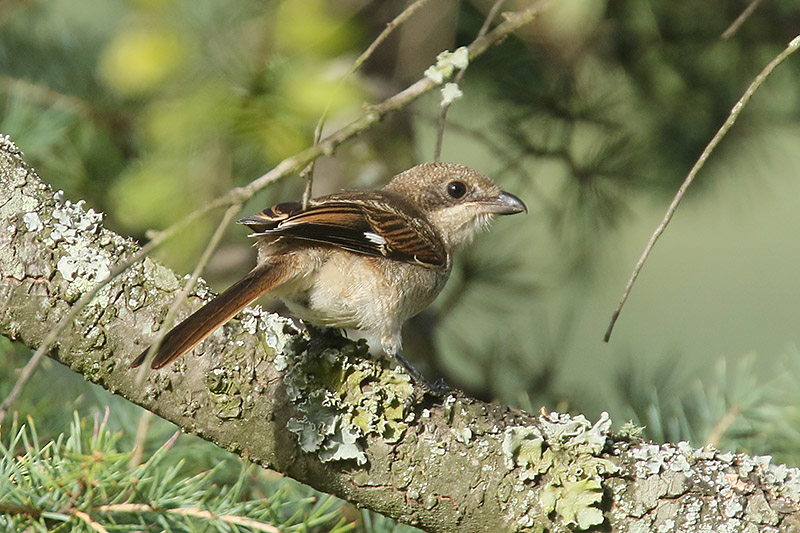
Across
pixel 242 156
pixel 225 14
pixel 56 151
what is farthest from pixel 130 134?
pixel 225 14

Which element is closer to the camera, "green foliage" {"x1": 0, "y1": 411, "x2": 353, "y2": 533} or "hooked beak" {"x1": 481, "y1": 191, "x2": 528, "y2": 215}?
"green foliage" {"x1": 0, "y1": 411, "x2": 353, "y2": 533}

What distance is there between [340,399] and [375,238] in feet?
2.75

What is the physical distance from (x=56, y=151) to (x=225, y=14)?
5.32ft

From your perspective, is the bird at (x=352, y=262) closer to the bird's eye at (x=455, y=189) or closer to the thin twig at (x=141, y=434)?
the bird's eye at (x=455, y=189)

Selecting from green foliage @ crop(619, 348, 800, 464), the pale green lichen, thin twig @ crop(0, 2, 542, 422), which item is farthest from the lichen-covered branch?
green foliage @ crop(619, 348, 800, 464)

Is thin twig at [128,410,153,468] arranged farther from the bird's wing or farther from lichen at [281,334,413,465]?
lichen at [281,334,413,465]

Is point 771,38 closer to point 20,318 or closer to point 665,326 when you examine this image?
point 20,318

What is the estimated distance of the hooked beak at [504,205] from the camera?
3.46 meters

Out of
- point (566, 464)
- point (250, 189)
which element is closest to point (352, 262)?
point (566, 464)

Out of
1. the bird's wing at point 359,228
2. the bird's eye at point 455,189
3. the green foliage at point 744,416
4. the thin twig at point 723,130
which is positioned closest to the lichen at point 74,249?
the bird's wing at point 359,228

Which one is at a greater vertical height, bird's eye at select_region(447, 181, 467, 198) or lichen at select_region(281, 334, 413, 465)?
bird's eye at select_region(447, 181, 467, 198)

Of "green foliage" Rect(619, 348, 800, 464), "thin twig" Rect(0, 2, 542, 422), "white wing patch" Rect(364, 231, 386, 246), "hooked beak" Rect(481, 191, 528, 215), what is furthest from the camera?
"hooked beak" Rect(481, 191, 528, 215)

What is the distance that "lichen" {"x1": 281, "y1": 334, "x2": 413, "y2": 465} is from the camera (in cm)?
204

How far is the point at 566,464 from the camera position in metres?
2.05
